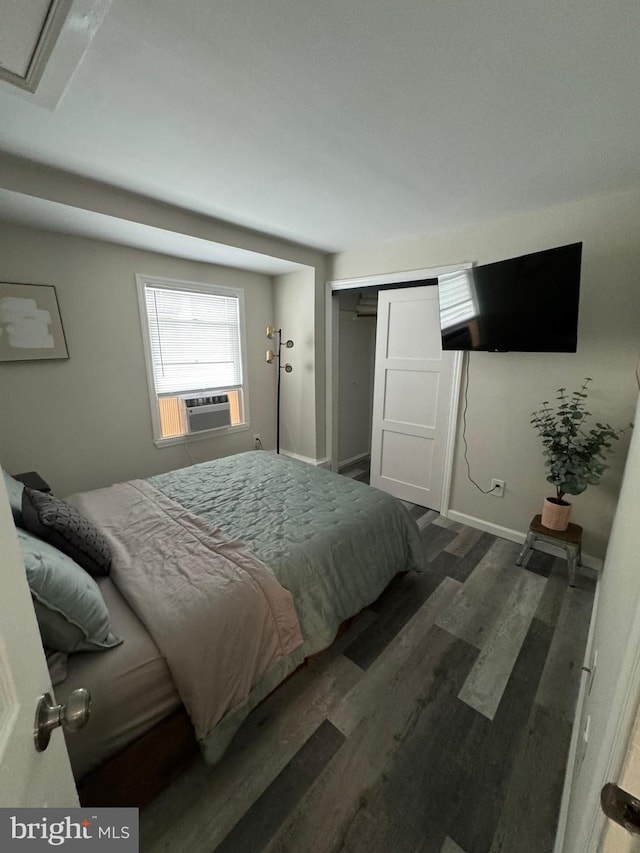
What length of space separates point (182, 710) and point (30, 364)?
7.97 ft

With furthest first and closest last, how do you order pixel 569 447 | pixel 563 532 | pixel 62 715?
1. pixel 563 532
2. pixel 569 447
3. pixel 62 715

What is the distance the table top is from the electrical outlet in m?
0.36

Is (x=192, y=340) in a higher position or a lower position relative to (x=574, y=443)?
higher

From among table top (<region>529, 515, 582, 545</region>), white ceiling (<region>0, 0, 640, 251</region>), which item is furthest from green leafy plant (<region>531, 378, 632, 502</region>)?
white ceiling (<region>0, 0, 640, 251</region>)

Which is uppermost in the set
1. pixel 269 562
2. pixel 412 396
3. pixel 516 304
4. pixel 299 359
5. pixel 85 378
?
pixel 516 304

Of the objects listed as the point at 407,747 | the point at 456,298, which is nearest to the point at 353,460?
the point at 456,298

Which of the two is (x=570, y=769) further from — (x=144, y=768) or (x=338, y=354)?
(x=338, y=354)

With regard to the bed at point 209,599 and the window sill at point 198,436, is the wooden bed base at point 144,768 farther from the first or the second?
the window sill at point 198,436

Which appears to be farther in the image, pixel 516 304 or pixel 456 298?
pixel 456 298

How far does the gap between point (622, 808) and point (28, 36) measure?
2.19 m

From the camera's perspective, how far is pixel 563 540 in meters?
2.14


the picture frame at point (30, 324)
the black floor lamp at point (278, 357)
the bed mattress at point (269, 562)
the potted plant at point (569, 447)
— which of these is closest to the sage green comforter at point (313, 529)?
the bed mattress at point (269, 562)

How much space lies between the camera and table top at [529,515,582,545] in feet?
7.03

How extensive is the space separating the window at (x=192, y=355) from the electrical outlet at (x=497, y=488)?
2598 millimetres
